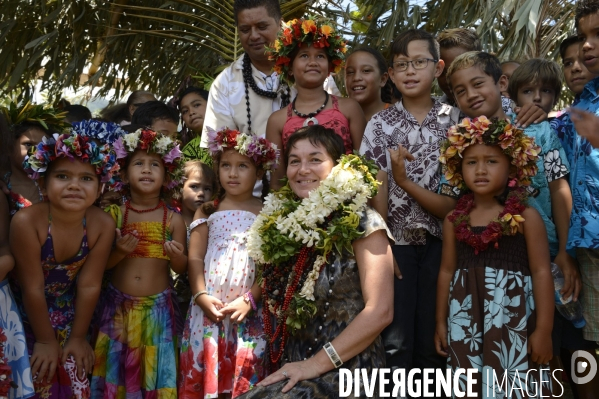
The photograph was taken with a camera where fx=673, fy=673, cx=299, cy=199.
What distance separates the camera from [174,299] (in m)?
4.82

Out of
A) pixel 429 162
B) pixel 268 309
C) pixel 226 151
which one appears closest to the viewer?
pixel 268 309

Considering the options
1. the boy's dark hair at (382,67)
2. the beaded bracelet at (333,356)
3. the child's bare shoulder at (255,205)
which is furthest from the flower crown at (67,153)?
the boy's dark hair at (382,67)

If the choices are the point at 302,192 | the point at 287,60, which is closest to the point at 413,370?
the point at 302,192

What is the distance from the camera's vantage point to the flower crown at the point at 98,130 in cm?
434

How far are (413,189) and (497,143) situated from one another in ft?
1.90

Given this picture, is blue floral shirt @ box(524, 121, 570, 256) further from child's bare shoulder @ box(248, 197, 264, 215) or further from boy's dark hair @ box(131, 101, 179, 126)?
boy's dark hair @ box(131, 101, 179, 126)

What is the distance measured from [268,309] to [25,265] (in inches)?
59.4

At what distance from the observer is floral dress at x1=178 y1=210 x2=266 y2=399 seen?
14.1 feet

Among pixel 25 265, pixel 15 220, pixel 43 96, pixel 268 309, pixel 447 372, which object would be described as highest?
pixel 43 96

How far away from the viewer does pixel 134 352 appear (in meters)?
4.48

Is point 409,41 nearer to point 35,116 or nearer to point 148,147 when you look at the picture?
point 148,147

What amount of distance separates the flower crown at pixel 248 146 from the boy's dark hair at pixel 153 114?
6.33ft

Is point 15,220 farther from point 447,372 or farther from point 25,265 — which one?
point 447,372

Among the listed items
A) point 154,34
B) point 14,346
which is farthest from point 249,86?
point 154,34
